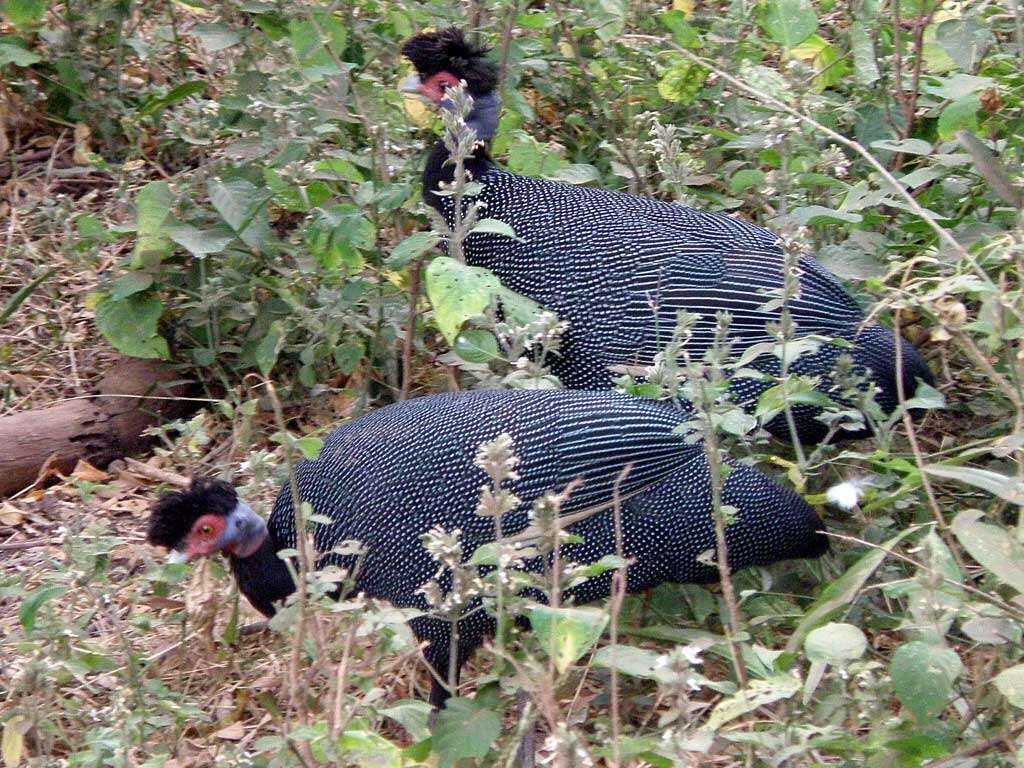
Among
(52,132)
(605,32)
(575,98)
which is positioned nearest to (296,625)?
(605,32)

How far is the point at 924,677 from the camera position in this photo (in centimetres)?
190

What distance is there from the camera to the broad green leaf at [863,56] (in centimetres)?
379

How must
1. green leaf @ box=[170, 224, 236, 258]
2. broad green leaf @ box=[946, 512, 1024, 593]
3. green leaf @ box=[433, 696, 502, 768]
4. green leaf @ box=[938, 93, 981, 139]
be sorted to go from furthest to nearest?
green leaf @ box=[170, 224, 236, 258] → green leaf @ box=[938, 93, 981, 139] → green leaf @ box=[433, 696, 502, 768] → broad green leaf @ box=[946, 512, 1024, 593]

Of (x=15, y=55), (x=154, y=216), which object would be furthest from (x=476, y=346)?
(x=15, y=55)

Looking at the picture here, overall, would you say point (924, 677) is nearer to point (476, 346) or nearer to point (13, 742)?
point (476, 346)

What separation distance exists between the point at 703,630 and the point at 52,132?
2840mm

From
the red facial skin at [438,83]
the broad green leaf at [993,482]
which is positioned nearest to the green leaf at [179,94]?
the red facial skin at [438,83]

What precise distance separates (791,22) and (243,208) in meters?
1.39

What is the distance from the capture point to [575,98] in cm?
425

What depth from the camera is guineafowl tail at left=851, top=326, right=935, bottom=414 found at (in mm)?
3016

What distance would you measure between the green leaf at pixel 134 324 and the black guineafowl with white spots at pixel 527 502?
1.03m

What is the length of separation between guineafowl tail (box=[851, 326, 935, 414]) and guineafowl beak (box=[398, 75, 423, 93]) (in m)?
1.26

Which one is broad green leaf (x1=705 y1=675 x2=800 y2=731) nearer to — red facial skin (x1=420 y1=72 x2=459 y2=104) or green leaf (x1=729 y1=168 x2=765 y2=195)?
green leaf (x1=729 y1=168 x2=765 y2=195)

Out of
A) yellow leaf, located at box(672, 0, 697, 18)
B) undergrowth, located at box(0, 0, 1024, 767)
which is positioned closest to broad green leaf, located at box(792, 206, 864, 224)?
undergrowth, located at box(0, 0, 1024, 767)
